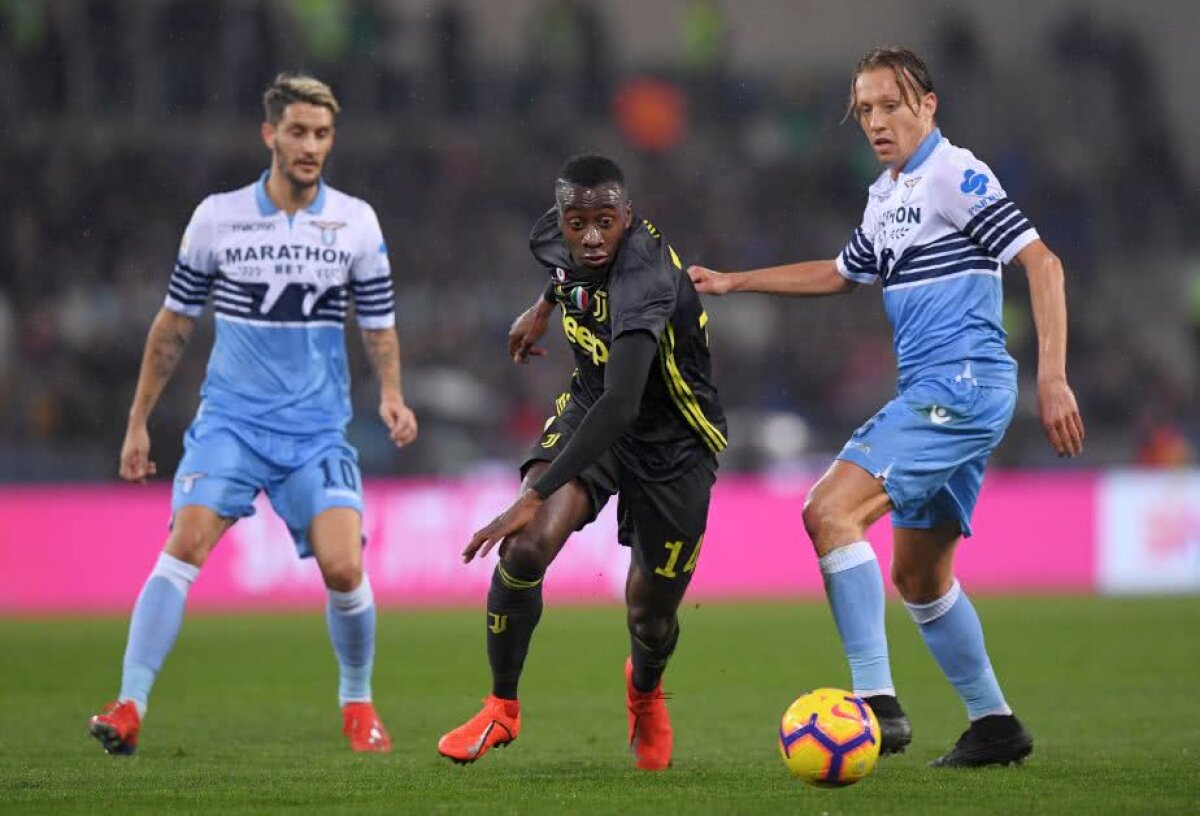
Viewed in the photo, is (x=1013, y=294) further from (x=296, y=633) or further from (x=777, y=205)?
(x=296, y=633)

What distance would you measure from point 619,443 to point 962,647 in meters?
1.46

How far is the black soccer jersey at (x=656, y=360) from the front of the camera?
6.14 m

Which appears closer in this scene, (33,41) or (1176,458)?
(1176,458)

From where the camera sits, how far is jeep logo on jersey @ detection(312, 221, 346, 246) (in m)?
7.73

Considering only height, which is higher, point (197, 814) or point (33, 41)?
point (33, 41)

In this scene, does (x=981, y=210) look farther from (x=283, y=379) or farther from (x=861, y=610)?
(x=283, y=379)

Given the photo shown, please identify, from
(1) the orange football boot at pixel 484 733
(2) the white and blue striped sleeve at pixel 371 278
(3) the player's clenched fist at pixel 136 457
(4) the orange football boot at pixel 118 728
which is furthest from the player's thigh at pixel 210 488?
(1) the orange football boot at pixel 484 733

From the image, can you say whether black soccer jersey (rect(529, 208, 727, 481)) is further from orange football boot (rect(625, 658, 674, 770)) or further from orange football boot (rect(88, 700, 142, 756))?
orange football boot (rect(88, 700, 142, 756))

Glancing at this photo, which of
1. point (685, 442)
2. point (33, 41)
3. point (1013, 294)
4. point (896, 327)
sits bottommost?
point (685, 442)

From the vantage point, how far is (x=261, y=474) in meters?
7.56

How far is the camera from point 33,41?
21.1 m

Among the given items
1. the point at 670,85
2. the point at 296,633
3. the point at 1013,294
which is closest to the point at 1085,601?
the point at 1013,294

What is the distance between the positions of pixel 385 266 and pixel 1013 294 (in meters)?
15.4

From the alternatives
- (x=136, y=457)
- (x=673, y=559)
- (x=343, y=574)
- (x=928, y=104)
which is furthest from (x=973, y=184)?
(x=136, y=457)
